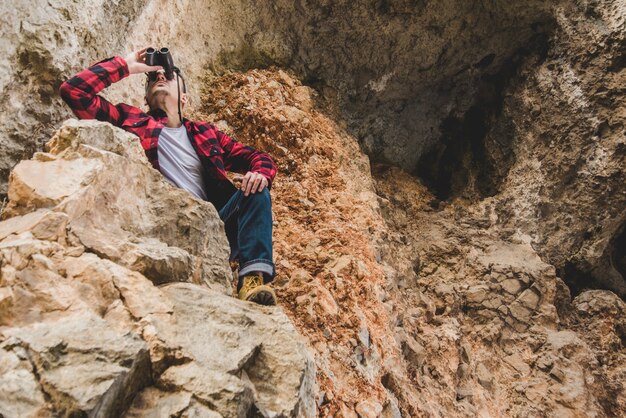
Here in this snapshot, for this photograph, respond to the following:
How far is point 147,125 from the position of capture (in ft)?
10.1

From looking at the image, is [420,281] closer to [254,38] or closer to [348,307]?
[348,307]

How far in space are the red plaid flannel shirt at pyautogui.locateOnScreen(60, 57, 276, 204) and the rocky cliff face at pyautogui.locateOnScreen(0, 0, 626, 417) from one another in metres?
0.34

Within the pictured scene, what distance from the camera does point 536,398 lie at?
4.23m

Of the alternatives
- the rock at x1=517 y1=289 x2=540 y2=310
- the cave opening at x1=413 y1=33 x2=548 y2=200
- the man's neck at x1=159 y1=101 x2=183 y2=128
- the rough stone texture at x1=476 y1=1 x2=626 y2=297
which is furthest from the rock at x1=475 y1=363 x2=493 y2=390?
the man's neck at x1=159 y1=101 x2=183 y2=128

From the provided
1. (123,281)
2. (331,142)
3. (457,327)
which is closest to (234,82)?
(331,142)

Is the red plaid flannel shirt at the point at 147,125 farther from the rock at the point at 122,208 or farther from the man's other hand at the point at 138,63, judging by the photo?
the rock at the point at 122,208

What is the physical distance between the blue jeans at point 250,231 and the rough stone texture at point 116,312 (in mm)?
199

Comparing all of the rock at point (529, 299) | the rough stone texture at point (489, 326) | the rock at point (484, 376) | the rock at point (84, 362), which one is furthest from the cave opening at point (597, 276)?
the rock at point (84, 362)

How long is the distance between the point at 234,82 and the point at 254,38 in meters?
0.70

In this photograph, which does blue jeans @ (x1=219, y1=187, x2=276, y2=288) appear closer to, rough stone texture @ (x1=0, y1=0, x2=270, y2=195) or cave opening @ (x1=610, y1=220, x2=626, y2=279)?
rough stone texture @ (x1=0, y1=0, x2=270, y2=195)

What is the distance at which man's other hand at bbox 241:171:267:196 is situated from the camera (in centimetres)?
279

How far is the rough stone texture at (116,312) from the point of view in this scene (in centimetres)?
148

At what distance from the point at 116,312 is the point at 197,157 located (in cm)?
154

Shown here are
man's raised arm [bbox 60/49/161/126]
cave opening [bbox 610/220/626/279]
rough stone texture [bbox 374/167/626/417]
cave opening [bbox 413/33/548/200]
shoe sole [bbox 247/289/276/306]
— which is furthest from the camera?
cave opening [bbox 413/33/548/200]
